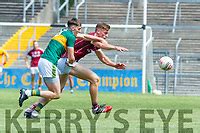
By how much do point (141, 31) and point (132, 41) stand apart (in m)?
0.70

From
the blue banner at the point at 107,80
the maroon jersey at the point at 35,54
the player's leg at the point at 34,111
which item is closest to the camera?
the player's leg at the point at 34,111

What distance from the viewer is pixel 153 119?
612 inches

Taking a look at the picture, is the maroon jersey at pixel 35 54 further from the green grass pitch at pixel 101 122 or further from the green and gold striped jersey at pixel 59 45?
the green and gold striped jersey at pixel 59 45

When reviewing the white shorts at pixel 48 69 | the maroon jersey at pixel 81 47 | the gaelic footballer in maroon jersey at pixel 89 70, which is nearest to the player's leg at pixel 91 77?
the gaelic footballer in maroon jersey at pixel 89 70

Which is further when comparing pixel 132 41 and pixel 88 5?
pixel 88 5

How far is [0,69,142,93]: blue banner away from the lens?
32656mm

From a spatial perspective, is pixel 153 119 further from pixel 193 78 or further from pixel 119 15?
pixel 119 15

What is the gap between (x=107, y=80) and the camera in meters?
32.9

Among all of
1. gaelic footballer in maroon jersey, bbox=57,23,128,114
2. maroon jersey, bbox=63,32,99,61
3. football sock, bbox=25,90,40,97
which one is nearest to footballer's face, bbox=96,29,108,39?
gaelic footballer in maroon jersey, bbox=57,23,128,114

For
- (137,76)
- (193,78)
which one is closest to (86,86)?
(137,76)

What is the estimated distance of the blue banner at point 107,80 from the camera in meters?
32.7

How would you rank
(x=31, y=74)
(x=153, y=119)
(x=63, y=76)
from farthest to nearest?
(x=31, y=74) < (x=63, y=76) < (x=153, y=119)

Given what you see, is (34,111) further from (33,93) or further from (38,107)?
(33,93)

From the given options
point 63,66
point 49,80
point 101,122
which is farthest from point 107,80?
point 101,122
